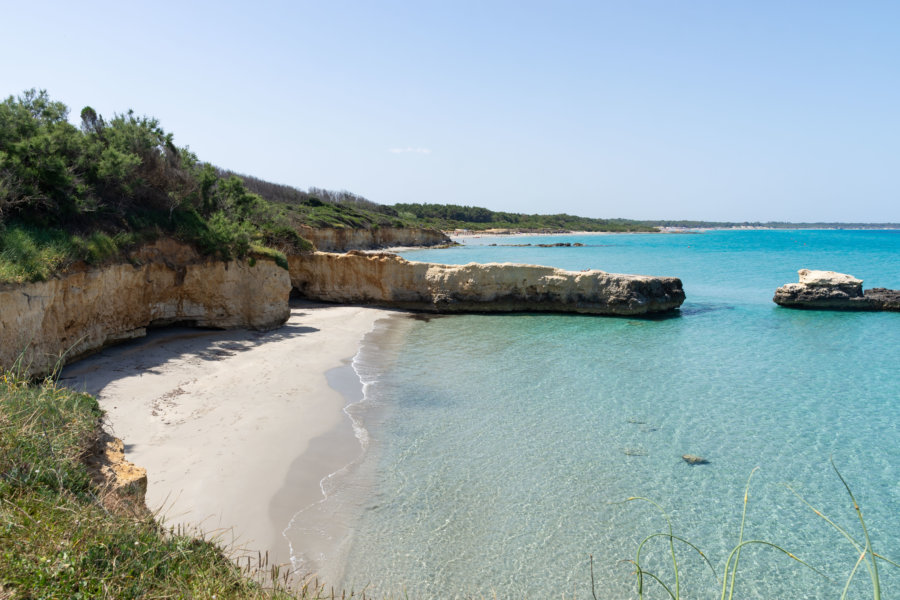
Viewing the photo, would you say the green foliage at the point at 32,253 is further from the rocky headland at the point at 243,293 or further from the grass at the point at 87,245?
the rocky headland at the point at 243,293

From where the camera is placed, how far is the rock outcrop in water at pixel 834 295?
23.0m

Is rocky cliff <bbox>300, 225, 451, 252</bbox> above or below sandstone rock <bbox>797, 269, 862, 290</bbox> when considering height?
above

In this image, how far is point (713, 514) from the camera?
6805mm

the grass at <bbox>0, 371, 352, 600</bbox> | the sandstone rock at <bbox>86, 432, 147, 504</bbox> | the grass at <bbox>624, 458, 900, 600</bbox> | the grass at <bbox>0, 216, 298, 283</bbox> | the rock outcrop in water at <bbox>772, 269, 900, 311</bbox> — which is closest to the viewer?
the grass at <bbox>624, 458, 900, 600</bbox>

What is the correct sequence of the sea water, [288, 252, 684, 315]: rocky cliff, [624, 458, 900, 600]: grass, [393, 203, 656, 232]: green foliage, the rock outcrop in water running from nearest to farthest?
[624, 458, 900, 600]: grass, the sea water, [288, 252, 684, 315]: rocky cliff, the rock outcrop in water, [393, 203, 656, 232]: green foliage

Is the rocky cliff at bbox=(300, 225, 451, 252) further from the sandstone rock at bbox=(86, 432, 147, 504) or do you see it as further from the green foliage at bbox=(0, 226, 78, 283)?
the sandstone rock at bbox=(86, 432, 147, 504)

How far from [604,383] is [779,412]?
349 centimetres

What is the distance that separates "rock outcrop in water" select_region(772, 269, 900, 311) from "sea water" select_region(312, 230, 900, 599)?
8348 mm

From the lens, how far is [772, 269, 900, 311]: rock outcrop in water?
Answer: 75.4 ft

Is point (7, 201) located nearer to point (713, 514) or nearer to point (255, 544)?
point (255, 544)

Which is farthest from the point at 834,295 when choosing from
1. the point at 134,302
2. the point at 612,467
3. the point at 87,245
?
the point at 87,245

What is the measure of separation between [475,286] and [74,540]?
19.1m

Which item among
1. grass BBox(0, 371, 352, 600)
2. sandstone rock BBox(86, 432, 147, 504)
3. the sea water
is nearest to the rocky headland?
grass BBox(0, 371, 352, 600)

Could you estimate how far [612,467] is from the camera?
313 inches
